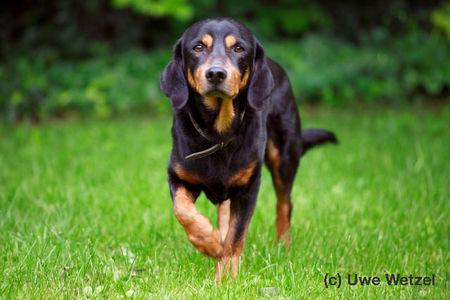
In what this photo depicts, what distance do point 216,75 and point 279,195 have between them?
1.41 meters

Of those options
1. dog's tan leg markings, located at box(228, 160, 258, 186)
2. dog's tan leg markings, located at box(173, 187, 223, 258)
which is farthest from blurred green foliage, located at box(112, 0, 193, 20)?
dog's tan leg markings, located at box(173, 187, 223, 258)

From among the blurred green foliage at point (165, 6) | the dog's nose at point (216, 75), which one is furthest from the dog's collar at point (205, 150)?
the blurred green foliage at point (165, 6)

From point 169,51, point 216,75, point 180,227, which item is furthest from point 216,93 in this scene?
point 169,51

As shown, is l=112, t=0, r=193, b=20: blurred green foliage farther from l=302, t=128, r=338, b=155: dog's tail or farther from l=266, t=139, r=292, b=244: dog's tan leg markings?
l=266, t=139, r=292, b=244: dog's tan leg markings

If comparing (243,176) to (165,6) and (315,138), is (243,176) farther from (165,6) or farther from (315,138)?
(165,6)

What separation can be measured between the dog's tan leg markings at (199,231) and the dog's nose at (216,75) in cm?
72

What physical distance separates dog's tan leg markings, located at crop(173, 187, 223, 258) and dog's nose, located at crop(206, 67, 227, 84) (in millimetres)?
723

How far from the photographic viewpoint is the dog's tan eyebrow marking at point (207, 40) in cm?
318

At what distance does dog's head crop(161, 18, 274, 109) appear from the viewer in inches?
120

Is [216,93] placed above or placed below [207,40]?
below

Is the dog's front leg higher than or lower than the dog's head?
lower

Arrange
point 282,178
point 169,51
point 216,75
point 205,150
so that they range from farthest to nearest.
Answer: point 169,51, point 282,178, point 205,150, point 216,75

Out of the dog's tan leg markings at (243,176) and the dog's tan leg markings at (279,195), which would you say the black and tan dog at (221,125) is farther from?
the dog's tan leg markings at (279,195)

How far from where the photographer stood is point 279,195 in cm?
404
